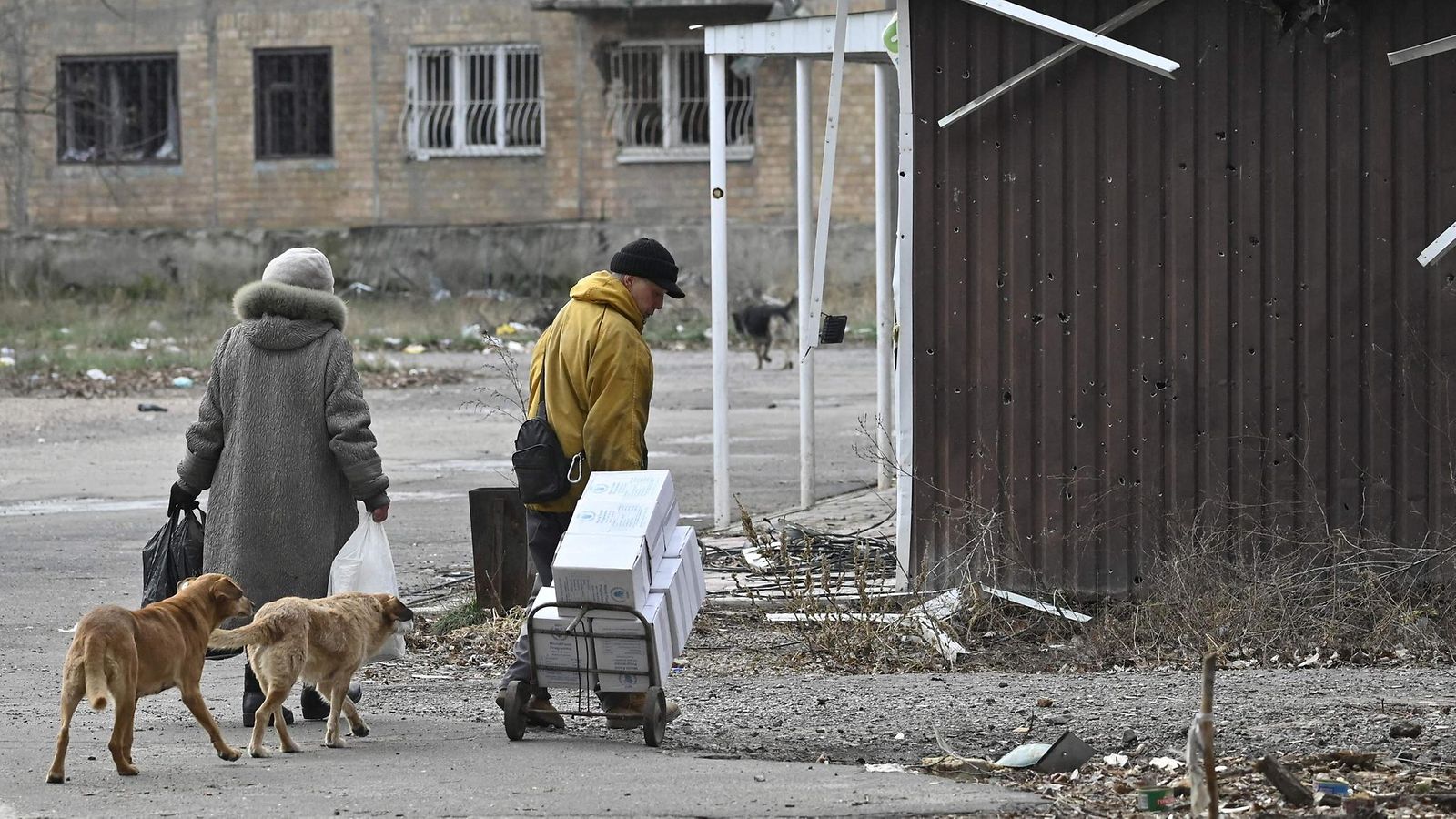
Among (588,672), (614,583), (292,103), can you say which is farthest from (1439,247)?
(292,103)

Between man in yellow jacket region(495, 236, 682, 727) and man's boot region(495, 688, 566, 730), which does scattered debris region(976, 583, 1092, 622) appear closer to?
man in yellow jacket region(495, 236, 682, 727)

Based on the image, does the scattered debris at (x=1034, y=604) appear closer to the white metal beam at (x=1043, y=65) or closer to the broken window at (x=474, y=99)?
the white metal beam at (x=1043, y=65)

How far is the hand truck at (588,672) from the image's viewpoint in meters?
5.97

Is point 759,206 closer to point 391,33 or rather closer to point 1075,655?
point 391,33

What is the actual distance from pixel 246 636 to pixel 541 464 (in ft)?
3.81

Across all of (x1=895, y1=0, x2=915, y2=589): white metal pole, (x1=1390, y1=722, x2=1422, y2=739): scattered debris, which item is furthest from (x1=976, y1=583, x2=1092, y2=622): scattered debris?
(x1=1390, y1=722, x2=1422, y2=739): scattered debris

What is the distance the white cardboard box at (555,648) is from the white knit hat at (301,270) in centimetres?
146

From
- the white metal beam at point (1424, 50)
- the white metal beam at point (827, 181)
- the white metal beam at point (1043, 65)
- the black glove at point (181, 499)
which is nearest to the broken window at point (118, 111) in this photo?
the white metal beam at point (827, 181)

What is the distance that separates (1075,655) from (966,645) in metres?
0.46

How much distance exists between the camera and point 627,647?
603cm

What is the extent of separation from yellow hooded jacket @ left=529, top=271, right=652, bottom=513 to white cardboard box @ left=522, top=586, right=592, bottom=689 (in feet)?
1.58

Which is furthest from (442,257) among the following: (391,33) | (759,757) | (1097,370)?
(759,757)

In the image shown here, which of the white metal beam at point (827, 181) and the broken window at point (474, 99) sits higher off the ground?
the broken window at point (474, 99)

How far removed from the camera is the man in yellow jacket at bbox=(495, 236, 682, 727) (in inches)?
247
